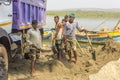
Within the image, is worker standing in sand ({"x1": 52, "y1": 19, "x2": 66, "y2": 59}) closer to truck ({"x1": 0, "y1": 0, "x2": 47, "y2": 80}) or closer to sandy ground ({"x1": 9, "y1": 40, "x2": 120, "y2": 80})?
sandy ground ({"x1": 9, "y1": 40, "x2": 120, "y2": 80})

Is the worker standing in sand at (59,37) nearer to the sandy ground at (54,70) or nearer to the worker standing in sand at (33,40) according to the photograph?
the sandy ground at (54,70)

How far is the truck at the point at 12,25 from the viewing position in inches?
286

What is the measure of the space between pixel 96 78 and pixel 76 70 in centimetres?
154

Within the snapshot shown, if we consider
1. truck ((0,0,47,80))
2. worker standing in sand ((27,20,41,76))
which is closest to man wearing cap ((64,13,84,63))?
truck ((0,0,47,80))

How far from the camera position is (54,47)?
11211 mm

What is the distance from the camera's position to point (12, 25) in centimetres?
828

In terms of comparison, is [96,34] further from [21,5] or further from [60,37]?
[21,5]

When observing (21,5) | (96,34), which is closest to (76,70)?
(21,5)

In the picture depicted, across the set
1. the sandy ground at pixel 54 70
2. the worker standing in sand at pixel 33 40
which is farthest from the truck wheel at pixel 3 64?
the worker standing in sand at pixel 33 40

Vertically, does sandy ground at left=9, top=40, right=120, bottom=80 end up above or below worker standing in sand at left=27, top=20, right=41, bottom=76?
below

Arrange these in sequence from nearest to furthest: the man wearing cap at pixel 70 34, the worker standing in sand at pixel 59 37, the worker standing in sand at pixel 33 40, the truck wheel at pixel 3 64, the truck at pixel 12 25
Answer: the truck wheel at pixel 3 64 → the truck at pixel 12 25 → the worker standing in sand at pixel 33 40 → the man wearing cap at pixel 70 34 → the worker standing in sand at pixel 59 37

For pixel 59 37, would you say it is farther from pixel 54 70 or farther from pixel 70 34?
pixel 54 70

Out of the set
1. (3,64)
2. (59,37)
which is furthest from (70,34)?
(3,64)

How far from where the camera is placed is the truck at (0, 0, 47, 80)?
23.9 ft
